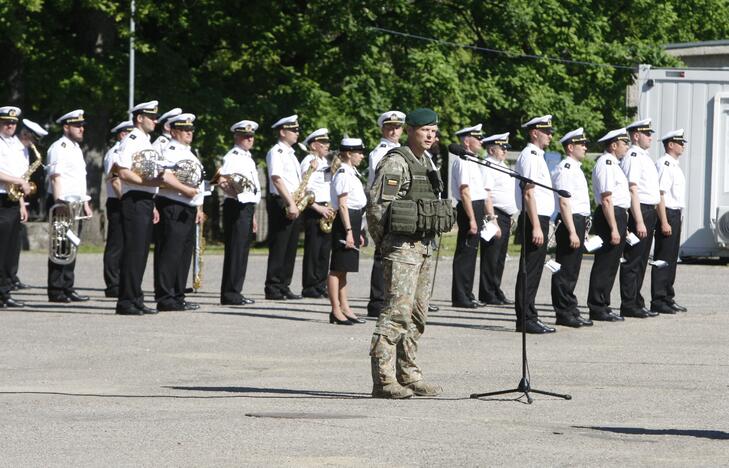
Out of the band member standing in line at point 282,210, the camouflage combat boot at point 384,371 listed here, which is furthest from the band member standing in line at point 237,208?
the camouflage combat boot at point 384,371

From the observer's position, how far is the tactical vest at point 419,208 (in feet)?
32.2

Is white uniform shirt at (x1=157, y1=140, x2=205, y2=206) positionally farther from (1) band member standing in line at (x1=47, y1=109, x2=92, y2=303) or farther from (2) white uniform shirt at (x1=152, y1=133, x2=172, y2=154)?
(1) band member standing in line at (x1=47, y1=109, x2=92, y2=303)

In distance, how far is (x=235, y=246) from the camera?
16922 mm

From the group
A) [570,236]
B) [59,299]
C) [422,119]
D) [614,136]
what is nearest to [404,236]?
[422,119]

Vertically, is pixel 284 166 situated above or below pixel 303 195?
above

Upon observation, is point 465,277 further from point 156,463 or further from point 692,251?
point 156,463

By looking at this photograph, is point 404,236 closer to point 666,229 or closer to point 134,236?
point 134,236

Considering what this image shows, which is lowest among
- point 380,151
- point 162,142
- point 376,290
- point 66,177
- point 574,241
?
point 376,290

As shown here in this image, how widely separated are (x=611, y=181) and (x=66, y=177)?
19.9ft

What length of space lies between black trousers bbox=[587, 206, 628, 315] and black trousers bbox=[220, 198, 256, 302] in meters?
3.89

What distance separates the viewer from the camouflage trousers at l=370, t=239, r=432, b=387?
9906mm

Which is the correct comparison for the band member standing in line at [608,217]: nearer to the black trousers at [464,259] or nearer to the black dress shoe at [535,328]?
the black dress shoe at [535,328]

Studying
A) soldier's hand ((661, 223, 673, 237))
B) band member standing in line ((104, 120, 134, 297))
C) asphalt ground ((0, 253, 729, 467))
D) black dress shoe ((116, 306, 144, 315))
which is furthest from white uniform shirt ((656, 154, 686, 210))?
band member standing in line ((104, 120, 134, 297))

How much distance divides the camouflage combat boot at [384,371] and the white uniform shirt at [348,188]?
5291 millimetres
